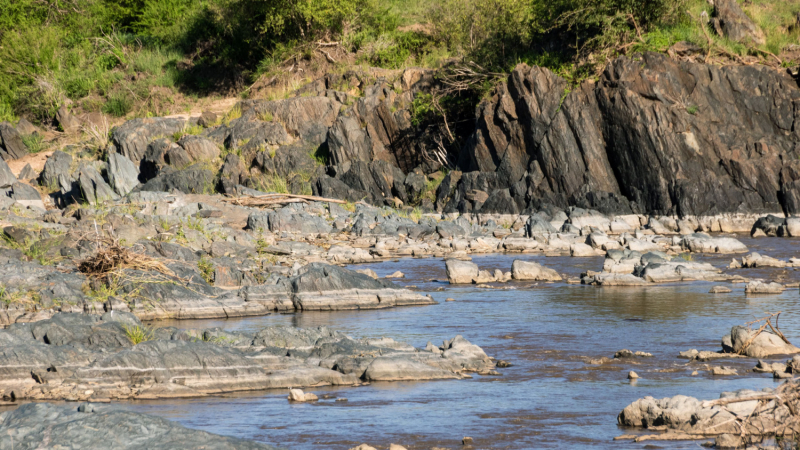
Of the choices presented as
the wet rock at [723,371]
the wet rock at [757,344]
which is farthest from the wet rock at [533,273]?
the wet rock at [723,371]

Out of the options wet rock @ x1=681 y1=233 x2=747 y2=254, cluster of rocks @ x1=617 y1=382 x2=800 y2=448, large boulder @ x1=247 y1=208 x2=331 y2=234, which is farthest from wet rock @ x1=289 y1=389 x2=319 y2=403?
large boulder @ x1=247 y1=208 x2=331 y2=234

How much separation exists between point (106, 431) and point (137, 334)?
471 cm

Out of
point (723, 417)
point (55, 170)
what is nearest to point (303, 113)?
point (55, 170)

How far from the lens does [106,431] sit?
599cm

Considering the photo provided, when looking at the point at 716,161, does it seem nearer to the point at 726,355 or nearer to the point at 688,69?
the point at 688,69

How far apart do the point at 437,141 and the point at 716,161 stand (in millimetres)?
11091

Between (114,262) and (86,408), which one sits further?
(114,262)

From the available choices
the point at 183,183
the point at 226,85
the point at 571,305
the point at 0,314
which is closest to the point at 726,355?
the point at 571,305

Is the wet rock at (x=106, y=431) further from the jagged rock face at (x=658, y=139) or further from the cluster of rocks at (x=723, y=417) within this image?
the jagged rock face at (x=658, y=139)

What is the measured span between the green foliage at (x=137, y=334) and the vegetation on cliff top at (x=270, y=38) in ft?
73.3

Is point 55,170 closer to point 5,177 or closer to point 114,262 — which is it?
point 5,177

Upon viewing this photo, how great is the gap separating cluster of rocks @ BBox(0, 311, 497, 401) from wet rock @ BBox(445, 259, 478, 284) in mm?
6904

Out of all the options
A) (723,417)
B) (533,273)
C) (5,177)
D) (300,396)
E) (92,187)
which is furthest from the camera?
(5,177)

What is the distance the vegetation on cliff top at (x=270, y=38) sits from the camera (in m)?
30.5
